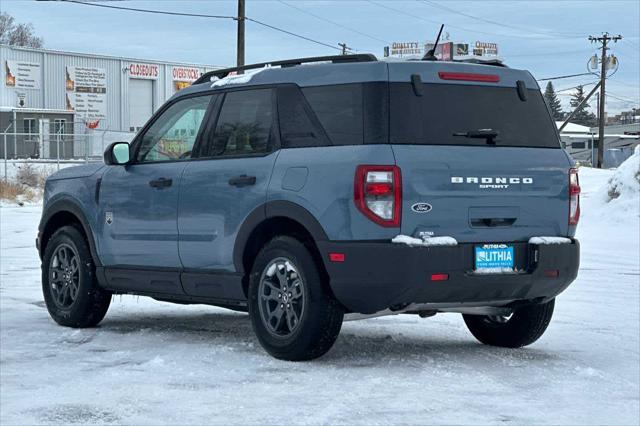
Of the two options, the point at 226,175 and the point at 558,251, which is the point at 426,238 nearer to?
the point at 558,251

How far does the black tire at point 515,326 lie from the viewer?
322 inches

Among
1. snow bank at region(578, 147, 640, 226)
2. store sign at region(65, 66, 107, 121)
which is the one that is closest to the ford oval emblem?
snow bank at region(578, 147, 640, 226)

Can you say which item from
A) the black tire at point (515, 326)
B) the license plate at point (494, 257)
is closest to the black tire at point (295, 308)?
the license plate at point (494, 257)

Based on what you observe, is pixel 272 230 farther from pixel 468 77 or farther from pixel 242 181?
pixel 468 77

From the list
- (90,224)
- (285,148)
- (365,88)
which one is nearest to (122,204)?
(90,224)

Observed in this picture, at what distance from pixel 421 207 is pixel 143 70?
6485 centimetres

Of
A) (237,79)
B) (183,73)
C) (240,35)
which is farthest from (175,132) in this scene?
(183,73)

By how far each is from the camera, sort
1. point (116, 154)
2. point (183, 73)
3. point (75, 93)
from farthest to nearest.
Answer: point (183, 73)
point (75, 93)
point (116, 154)

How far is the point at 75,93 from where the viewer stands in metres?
65.9

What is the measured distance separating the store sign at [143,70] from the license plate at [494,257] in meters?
64.2

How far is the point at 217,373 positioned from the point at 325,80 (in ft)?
6.86

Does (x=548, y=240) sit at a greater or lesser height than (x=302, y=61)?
lesser

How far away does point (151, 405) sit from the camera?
611 cm

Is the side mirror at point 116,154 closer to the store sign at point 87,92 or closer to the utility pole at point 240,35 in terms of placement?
the utility pole at point 240,35
